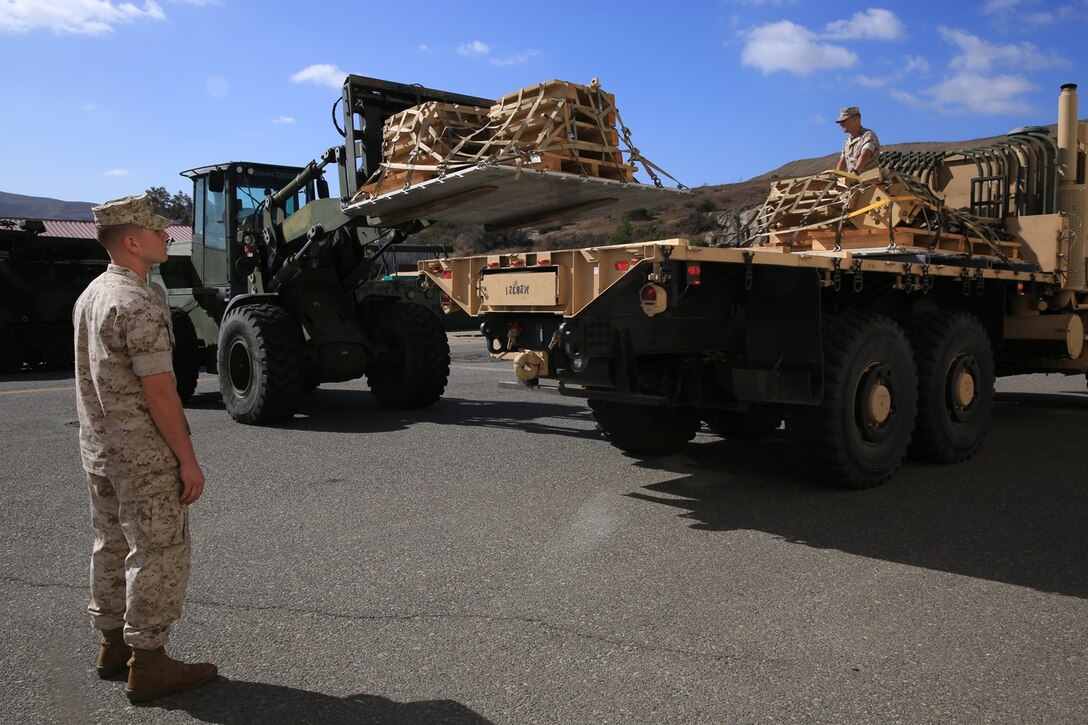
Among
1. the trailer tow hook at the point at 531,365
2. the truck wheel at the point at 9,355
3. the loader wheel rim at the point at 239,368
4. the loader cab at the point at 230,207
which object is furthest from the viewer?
the truck wheel at the point at 9,355

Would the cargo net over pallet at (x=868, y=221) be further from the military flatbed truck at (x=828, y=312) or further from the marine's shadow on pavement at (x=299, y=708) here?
the marine's shadow on pavement at (x=299, y=708)

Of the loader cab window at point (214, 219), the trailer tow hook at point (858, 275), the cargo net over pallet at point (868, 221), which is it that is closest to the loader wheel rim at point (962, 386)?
the cargo net over pallet at point (868, 221)

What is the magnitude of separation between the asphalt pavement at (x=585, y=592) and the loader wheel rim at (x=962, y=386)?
45 cm

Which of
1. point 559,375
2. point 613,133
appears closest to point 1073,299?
point 613,133

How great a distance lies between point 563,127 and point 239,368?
201 inches

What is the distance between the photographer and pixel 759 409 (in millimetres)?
7586

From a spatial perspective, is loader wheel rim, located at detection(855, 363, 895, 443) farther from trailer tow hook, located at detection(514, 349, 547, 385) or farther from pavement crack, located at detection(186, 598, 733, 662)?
pavement crack, located at detection(186, 598, 733, 662)

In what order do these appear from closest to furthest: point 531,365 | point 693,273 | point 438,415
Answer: point 693,273, point 531,365, point 438,415

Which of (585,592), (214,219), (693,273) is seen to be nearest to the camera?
(585,592)

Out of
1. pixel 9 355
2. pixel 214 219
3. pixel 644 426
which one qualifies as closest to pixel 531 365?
pixel 644 426

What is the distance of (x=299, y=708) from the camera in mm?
3258

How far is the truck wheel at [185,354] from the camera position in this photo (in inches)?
446

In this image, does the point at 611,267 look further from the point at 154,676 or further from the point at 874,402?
the point at 154,676

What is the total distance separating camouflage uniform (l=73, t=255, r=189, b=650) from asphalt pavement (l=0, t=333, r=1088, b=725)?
405mm
